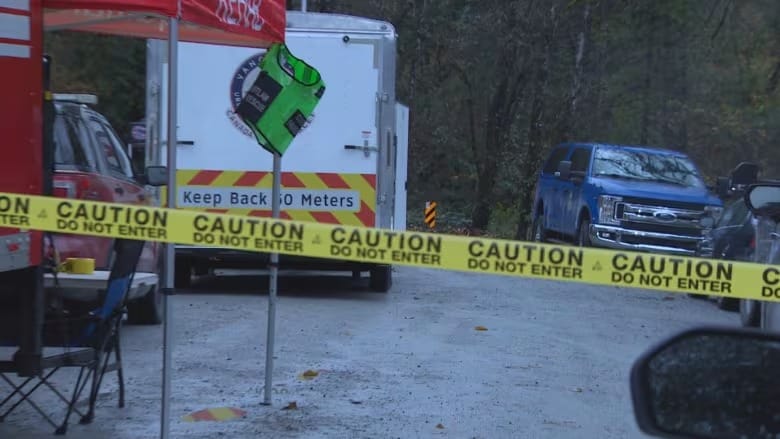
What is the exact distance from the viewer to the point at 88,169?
30.5ft

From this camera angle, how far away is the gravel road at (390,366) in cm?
701

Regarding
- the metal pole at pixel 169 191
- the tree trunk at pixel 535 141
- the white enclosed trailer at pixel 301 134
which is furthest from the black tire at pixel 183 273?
the tree trunk at pixel 535 141

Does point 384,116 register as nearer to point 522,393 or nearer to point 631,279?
point 522,393

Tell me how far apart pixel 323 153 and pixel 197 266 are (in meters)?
2.57

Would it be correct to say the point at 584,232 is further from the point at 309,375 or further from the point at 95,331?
the point at 95,331

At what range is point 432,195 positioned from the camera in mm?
35969

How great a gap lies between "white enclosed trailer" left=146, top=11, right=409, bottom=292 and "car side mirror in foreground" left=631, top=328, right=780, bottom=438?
9.65 metres

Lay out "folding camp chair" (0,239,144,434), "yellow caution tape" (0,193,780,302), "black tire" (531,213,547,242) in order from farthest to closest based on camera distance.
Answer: "black tire" (531,213,547,242) → "folding camp chair" (0,239,144,434) → "yellow caution tape" (0,193,780,302)

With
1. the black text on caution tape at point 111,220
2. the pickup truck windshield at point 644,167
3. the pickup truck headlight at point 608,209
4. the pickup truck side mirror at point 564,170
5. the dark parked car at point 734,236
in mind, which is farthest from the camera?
the pickup truck side mirror at point 564,170

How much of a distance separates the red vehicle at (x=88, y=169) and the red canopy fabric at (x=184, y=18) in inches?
49.9

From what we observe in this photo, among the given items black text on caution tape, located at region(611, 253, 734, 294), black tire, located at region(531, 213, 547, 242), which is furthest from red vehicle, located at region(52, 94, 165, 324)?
black tire, located at region(531, 213, 547, 242)

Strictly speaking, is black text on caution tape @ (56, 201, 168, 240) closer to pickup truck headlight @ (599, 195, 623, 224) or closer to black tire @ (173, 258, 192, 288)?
black tire @ (173, 258, 192, 288)

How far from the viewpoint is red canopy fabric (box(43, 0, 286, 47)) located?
5.77m

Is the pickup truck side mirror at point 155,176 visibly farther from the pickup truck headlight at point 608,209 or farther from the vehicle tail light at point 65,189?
the pickup truck headlight at point 608,209
